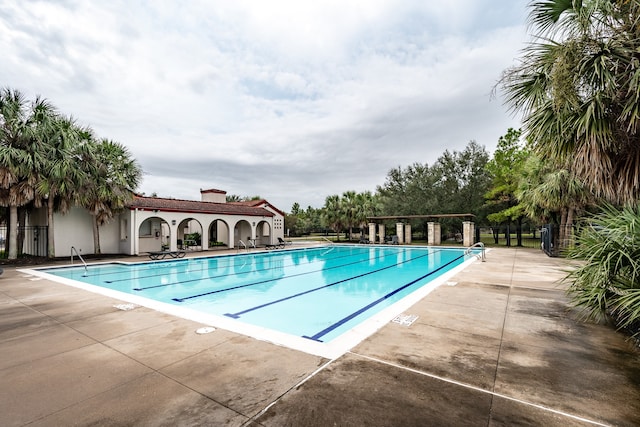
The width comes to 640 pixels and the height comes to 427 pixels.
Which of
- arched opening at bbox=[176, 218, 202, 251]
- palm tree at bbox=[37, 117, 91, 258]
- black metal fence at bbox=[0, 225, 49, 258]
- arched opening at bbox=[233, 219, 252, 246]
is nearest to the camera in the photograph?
palm tree at bbox=[37, 117, 91, 258]

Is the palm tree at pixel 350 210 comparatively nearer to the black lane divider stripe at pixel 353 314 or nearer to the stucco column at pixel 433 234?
the stucco column at pixel 433 234

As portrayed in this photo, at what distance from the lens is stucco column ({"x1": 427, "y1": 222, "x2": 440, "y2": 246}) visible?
87.2ft

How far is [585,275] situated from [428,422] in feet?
13.7

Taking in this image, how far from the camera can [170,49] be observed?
11297mm

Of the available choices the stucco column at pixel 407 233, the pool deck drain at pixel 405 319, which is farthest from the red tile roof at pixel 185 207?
the pool deck drain at pixel 405 319

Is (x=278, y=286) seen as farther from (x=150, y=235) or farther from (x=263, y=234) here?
(x=263, y=234)

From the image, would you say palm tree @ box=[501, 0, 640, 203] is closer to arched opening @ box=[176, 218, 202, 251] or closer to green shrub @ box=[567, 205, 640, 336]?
green shrub @ box=[567, 205, 640, 336]

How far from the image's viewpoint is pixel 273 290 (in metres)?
9.57

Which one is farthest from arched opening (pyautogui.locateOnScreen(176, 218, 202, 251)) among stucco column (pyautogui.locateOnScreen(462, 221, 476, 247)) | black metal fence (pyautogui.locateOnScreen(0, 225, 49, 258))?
stucco column (pyautogui.locateOnScreen(462, 221, 476, 247))

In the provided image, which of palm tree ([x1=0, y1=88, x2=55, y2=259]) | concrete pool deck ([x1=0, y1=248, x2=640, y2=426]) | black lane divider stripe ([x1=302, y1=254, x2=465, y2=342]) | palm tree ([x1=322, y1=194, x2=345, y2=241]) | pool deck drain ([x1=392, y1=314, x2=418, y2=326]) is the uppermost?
palm tree ([x1=0, y1=88, x2=55, y2=259])

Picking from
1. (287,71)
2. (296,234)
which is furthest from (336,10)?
(296,234)

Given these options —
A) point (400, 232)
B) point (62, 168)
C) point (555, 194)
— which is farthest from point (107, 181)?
point (555, 194)

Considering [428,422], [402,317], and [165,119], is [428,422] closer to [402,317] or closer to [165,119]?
[402,317]

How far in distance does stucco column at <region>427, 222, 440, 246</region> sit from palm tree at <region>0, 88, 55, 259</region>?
26438 mm
